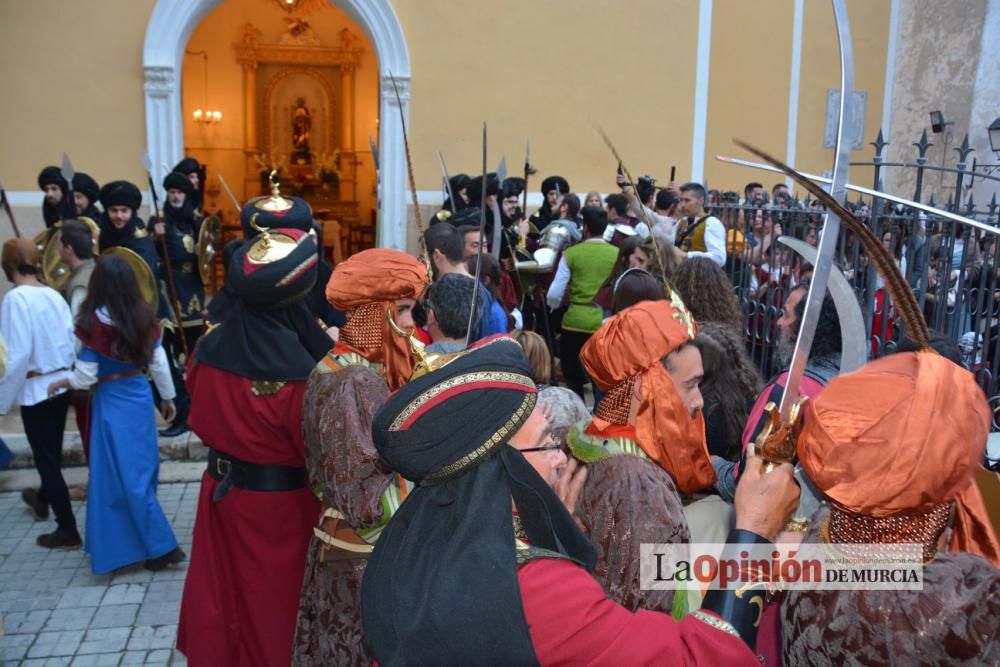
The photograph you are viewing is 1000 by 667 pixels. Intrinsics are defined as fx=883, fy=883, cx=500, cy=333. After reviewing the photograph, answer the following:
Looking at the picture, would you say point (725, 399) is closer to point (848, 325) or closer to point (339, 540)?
point (848, 325)

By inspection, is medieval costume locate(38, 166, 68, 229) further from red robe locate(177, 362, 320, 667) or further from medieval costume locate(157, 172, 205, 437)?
red robe locate(177, 362, 320, 667)

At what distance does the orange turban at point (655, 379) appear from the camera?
2.43 metres

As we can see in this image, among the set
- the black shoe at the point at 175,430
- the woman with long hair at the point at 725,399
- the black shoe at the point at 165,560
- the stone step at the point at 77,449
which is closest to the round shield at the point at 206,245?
the black shoe at the point at 175,430

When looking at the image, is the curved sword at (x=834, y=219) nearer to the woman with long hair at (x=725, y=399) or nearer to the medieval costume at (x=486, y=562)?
the medieval costume at (x=486, y=562)

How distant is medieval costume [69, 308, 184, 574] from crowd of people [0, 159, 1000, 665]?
13 millimetres

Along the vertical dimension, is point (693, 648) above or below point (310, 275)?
below

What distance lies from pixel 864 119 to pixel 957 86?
6.39 ft

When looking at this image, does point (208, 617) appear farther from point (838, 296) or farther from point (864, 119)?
point (864, 119)

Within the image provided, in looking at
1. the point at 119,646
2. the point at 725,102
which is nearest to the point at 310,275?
the point at 119,646

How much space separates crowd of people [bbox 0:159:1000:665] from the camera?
1.53 metres

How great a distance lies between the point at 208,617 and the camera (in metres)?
3.68

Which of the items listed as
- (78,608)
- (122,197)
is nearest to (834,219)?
(78,608)

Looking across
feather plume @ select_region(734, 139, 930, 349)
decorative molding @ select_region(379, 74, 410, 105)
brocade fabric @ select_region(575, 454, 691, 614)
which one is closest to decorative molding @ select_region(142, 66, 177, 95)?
decorative molding @ select_region(379, 74, 410, 105)

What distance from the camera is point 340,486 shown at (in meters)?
2.88
